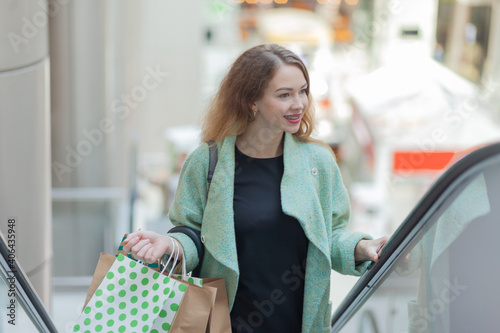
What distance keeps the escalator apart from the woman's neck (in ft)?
1.53

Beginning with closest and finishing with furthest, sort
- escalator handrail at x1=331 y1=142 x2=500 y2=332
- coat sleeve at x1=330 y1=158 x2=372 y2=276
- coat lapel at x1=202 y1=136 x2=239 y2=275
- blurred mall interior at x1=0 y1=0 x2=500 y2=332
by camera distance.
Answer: escalator handrail at x1=331 y1=142 x2=500 y2=332
coat lapel at x1=202 y1=136 x2=239 y2=275
coat sleeve at x1=330 y1=158 x2=372 y2=276
blurred mall interior at x1=0 y1=0 x2=500 y2=332

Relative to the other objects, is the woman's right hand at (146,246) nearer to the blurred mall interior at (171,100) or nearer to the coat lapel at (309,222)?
the coat lapel at (309,222)

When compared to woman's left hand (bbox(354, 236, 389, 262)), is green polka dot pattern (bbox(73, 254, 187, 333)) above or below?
below

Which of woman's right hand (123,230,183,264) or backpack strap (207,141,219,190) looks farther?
backpack strap (207,141,219,190)

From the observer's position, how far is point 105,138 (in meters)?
8.76

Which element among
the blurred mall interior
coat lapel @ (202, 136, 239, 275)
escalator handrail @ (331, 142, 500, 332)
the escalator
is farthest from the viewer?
the blurred mall interior

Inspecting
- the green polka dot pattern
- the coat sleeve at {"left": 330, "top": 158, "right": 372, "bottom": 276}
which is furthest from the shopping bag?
the coat sleeve at {"left": 330, "top": 158, "right": 372, "bottom": 276}

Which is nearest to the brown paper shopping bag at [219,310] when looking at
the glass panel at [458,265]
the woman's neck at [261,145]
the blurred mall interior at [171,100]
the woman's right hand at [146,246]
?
the woman's right hand at [146,246]

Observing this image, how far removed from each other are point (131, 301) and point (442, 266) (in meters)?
0.91

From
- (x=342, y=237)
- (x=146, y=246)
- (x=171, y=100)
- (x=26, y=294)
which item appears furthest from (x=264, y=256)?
(x=171, y=100)

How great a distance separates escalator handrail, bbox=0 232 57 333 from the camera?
214 cm

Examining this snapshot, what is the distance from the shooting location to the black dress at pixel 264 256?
2119mm

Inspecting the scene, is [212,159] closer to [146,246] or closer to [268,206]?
[268,206]

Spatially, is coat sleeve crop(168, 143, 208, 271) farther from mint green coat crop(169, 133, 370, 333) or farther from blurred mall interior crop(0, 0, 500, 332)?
blurred mall interior crop(0, 0, 500, 332)
